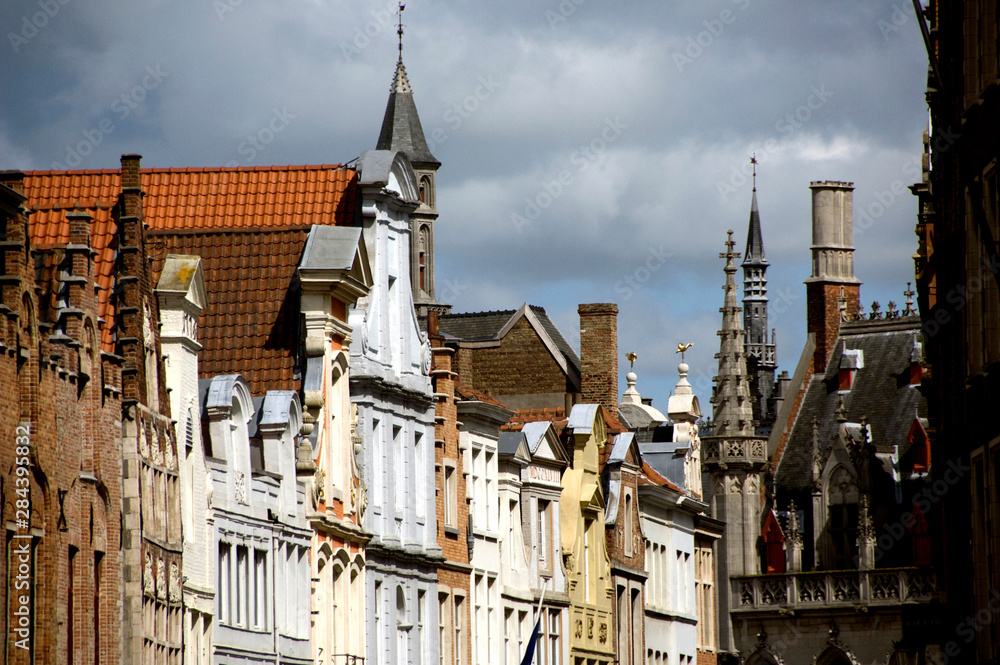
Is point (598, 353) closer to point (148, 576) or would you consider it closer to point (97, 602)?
point (148, 576)

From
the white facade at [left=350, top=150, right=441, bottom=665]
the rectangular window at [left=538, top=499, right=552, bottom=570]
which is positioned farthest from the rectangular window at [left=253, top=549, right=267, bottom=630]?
the rectangular window at [left=538, top=499, right=552, bottom=570]

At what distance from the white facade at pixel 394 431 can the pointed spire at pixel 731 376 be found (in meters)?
32.3

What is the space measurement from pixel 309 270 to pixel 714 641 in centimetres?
3306

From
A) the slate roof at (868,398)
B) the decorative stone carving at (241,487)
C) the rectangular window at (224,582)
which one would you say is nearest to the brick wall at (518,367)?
the slate roof at (868,398)

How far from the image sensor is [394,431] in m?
47.6

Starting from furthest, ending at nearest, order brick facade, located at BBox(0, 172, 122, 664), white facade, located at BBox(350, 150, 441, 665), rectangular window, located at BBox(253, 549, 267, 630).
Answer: white facade, located at BBox(350, 150, 441, 665) → rectangular window, located at BBox(253, 549, 267, 630) → brick facade, located at BBox(0, 172, 122, 664)

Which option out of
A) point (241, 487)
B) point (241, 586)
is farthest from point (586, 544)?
point (241, 487)

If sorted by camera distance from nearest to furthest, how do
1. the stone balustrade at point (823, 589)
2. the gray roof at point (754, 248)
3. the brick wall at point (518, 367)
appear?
the brick wall at point (518, 367) < the stone balustrade at point (823, 589) < the gray roof at point (754, 248)

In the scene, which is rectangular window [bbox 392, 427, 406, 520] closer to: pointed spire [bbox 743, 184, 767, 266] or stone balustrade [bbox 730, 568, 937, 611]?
stone balustrade [bbox 730, 568, 937, 611]

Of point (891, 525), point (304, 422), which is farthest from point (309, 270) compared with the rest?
point (891, 525)

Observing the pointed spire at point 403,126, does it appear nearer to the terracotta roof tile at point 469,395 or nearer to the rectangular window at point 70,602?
the terracotta roof tile at point 469,395

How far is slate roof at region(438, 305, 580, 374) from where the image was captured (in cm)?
6594

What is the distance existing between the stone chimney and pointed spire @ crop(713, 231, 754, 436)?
348 inches

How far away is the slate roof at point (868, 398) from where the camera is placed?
8388cm
